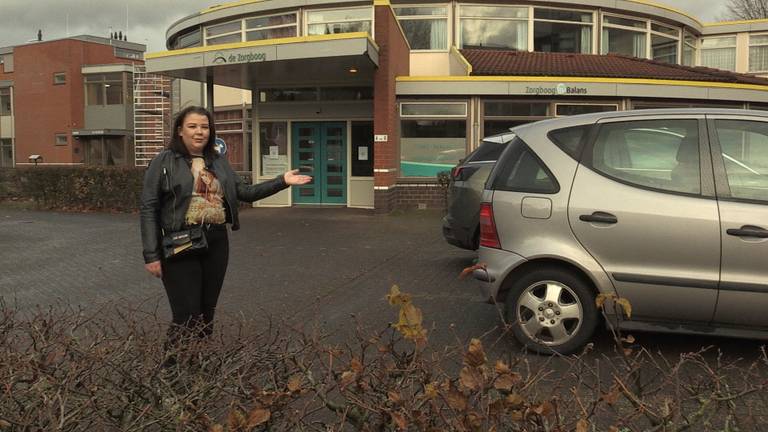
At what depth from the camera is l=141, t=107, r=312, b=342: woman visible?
385cm

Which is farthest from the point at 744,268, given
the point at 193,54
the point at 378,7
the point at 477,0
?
the point at 477,0

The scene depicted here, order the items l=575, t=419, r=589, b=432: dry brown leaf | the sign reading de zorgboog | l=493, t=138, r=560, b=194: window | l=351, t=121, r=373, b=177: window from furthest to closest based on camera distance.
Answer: l=351, t=121, r=373, b=177: window, the sign reading de zorgboog, l=493, t=138, r=560, b=194: window, l=575, t=419, r=589, b=432: dry brown leaf

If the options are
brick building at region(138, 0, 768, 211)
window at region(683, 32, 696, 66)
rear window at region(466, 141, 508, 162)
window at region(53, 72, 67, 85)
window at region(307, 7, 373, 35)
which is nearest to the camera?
rear window at region(466, 141, 508, 162)

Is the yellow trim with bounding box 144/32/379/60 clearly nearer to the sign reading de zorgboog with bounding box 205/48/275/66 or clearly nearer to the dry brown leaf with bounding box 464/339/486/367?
the sign reading de zorgboog with bounding box 205/48/275/66

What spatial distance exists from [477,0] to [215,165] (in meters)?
18.3

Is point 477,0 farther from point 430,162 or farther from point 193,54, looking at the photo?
point 193,54

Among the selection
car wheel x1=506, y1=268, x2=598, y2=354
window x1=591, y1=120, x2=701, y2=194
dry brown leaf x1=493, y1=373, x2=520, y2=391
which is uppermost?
window x1=591, y1=120, x2=701, y2=194

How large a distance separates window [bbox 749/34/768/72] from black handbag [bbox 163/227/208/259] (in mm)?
29238

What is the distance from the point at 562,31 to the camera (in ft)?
71.8

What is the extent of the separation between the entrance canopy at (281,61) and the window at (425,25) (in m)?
5.10

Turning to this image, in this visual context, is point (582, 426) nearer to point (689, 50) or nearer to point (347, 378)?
point (347, 378)

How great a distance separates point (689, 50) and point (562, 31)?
25.7 ft

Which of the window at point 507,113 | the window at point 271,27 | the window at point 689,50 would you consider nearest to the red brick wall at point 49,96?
the window at point 271,27

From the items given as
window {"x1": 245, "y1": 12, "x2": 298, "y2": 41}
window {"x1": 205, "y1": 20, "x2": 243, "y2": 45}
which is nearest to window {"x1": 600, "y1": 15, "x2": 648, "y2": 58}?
window {"x1": 245, "y1": 12, "x2": 298, "y2": 41}
